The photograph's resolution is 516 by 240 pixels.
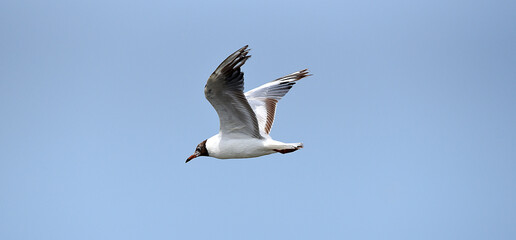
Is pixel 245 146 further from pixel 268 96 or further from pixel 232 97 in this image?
pixel 268 96

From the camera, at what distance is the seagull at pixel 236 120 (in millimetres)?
7211

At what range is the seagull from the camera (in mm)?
7211

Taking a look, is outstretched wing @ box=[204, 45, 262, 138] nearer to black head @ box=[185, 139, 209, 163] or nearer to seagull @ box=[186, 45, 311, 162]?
seagull @ box=[186, 45, 311, 162]

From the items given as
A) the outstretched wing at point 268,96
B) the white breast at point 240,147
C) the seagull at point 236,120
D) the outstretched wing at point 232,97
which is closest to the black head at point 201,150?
the seagull at point 236,120

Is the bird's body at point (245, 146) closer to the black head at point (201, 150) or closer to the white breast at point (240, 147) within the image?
the white breast at point (240, 147)

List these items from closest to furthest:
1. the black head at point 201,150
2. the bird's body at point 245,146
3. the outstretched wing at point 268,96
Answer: the bird's body at point 245,146 < the black head at point 201,150 < the outstretched wing at point 268,96

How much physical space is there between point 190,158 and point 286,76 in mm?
2470

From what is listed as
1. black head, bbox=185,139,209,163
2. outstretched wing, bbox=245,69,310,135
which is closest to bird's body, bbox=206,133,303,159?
black head, bbox=185,139,209,163

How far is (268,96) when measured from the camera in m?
9.81

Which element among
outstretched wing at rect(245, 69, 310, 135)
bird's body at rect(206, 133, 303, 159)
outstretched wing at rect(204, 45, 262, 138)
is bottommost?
bird's body at rect(206, 133, 303, 159)

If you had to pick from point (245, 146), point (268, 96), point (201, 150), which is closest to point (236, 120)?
point (245, 146)

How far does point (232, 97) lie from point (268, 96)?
7.71 feet

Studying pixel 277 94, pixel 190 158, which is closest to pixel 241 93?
pixel 190 158

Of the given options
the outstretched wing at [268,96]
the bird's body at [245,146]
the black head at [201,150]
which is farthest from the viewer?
the outstretched wing at [268,96]
